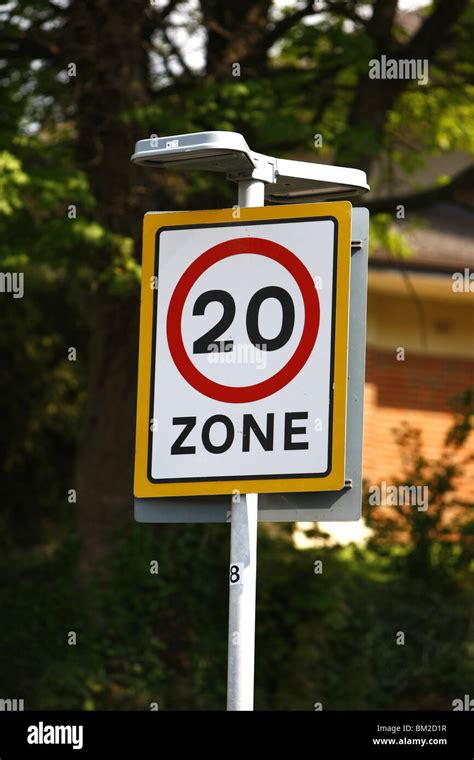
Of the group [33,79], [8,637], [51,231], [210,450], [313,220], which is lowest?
[8,637]

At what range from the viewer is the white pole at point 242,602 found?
3.70 meters

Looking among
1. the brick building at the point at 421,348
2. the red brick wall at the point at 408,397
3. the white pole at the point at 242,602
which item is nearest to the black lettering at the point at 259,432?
the white pole at the point at 242,602

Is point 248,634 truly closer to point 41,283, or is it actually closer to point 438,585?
point 438,585

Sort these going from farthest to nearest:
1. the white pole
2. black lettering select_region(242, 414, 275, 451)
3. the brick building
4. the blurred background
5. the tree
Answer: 1. the brick building
2. the blurred background
3. the tree
4. black lettering select_region(242, 414, 275, 451)
5. the white pole

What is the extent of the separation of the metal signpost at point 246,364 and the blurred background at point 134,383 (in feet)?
21.0

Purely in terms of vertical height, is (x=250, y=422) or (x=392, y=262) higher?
(x=392, y=262)

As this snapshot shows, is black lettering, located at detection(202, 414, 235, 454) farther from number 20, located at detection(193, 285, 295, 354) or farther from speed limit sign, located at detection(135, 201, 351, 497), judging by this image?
number 20, located at detection(193, 285, 295, 354)

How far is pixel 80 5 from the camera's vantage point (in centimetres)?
1120

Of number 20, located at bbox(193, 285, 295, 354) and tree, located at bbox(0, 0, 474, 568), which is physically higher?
tree, located at bbox(0, 0, 474, 568)

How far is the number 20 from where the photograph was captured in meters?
3.87


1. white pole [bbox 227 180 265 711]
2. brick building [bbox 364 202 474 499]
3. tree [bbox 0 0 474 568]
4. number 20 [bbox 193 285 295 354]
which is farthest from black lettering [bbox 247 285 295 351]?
brick building [bbox 364 202 474 499]

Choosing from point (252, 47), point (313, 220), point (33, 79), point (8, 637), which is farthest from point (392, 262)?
point (313, 220)

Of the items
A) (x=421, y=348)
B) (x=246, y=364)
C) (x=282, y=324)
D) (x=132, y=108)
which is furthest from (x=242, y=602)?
(x=421, y=348)

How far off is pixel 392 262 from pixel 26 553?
558 centimetres
